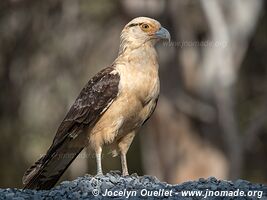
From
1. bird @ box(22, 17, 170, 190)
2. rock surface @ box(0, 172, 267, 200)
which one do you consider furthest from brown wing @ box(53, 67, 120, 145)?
rock surface @ box(0, 172, 267, 200)

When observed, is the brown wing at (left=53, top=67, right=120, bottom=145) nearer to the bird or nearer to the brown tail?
the bird

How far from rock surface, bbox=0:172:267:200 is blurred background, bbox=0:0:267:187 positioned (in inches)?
370

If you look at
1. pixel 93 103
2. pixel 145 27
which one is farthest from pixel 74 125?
pixel 145 27

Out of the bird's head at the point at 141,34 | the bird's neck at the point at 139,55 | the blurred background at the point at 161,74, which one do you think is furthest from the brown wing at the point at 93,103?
the blurred background at the point at 161,74

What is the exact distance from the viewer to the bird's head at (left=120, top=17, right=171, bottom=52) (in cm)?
1090

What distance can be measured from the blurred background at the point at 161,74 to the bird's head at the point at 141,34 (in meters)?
7.35

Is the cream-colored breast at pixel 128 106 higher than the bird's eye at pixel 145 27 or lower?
lower

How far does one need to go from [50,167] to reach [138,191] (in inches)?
79.8

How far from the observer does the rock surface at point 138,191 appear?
859cm

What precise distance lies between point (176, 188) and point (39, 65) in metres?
12.0

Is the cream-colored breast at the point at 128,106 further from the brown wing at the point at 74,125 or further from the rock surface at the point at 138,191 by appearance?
the rock surface at the point at 138,191

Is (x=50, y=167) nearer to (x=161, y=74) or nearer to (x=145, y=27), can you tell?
(x=145, y=27)

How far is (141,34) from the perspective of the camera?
10992mm

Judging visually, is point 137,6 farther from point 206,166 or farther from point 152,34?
point 152,34
